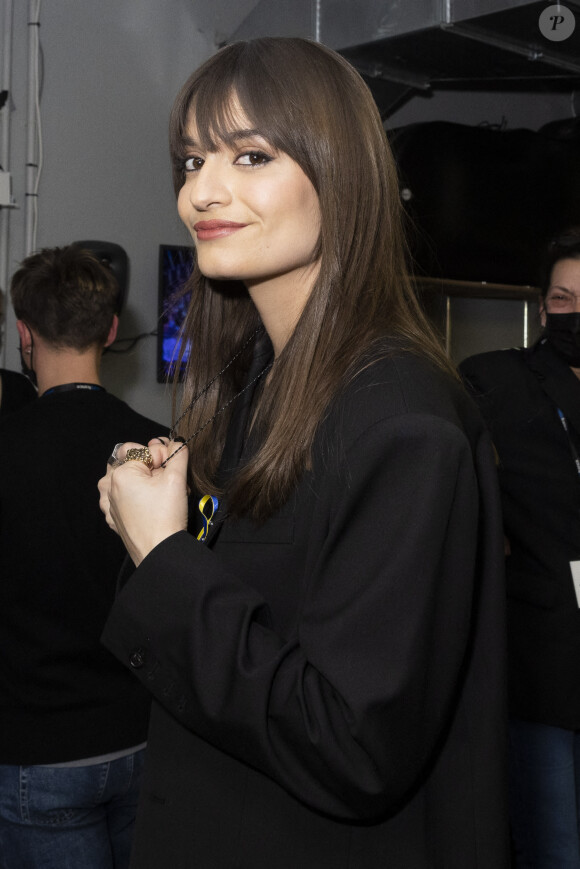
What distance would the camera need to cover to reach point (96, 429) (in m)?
2.00

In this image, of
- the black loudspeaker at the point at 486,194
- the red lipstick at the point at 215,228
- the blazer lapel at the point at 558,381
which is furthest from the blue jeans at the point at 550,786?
the black loudspeaker at the point at 486,194

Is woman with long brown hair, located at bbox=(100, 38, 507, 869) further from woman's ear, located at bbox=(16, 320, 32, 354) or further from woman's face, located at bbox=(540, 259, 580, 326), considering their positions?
woman's face, located at bbox=(540, 259, 580, 326)

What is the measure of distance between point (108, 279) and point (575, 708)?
159 centimetres

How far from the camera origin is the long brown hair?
991 millimetres

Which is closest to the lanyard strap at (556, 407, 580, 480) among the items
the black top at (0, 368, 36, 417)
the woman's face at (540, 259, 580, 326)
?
the woman's face at (540, 259, 580, 326)

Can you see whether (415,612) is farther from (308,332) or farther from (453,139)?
(453,139)

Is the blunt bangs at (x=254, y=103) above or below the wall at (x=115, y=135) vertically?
below

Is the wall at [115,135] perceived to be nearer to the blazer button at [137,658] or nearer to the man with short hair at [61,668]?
the man with short hair at [61,668]

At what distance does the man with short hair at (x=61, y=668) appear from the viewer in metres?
1.75

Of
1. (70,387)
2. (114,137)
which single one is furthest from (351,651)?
(114,137)

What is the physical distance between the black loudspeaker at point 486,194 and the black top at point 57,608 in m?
2.39

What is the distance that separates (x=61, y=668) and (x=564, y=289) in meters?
1.68

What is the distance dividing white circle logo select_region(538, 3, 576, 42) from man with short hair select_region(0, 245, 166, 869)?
2.16 m

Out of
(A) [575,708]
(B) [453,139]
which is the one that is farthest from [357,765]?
(B) [453,139]
